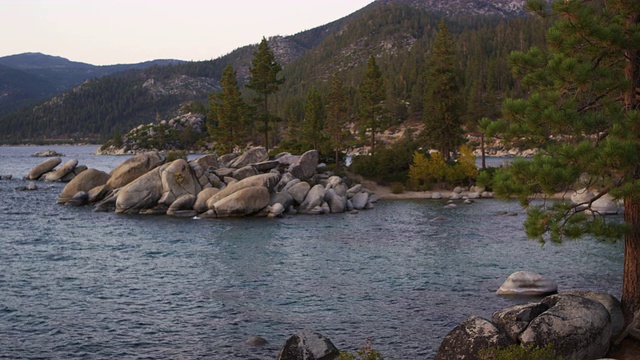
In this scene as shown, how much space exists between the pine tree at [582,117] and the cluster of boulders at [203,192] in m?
34.2

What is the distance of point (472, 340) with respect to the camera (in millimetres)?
14555

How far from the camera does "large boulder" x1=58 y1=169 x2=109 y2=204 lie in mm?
59156

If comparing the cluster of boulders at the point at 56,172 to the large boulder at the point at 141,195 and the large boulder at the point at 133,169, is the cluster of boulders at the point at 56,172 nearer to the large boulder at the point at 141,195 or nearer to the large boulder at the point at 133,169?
the large boulder at the point at 133,169

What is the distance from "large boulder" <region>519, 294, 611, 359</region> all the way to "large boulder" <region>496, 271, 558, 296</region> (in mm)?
6860

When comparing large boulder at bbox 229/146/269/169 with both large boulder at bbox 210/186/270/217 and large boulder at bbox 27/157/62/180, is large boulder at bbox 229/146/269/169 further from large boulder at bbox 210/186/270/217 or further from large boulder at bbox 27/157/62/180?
large boulder at bbox 27/157/62/180

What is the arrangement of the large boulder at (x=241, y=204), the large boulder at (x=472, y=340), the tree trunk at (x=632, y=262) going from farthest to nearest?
the large boulder at (x=241, y=204)
the tree trunk at (x=632, y=262)
the large boulder at (x=472, y=340)

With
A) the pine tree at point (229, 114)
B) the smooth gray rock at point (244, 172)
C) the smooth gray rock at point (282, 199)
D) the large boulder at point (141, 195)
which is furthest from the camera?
the pine tree at point (229, 114)

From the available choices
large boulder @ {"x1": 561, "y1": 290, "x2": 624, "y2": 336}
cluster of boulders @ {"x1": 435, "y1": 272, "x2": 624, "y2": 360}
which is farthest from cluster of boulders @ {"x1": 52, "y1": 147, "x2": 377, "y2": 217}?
cluster of boulders @ {"x1": 435, "y1": 272, "x2": 624, "y2": 360}

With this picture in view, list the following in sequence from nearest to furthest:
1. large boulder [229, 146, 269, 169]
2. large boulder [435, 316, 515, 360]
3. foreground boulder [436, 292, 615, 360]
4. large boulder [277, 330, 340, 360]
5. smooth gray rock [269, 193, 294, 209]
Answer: large boulder [435, 316, 515, 360] < foreground boulder [436, 292, 615, 360] < large boulder [277, 330, 340, 360] < smooth gray rock [269, 193, 294, 209] < large boulder [229, 146, 269, 169]

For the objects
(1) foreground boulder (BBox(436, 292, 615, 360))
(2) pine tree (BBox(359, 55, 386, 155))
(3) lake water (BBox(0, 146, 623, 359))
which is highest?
(2) pine tree (BBox(359, 55, 386, 155))

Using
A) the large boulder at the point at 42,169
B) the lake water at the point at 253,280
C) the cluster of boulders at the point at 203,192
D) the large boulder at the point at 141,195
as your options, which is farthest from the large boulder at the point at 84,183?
the large boulder at the point at 42,169

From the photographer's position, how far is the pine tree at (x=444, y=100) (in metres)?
78.8

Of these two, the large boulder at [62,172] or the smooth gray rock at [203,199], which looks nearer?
the smooth gray rock at [203,199]

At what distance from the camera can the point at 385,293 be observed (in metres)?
23.7
